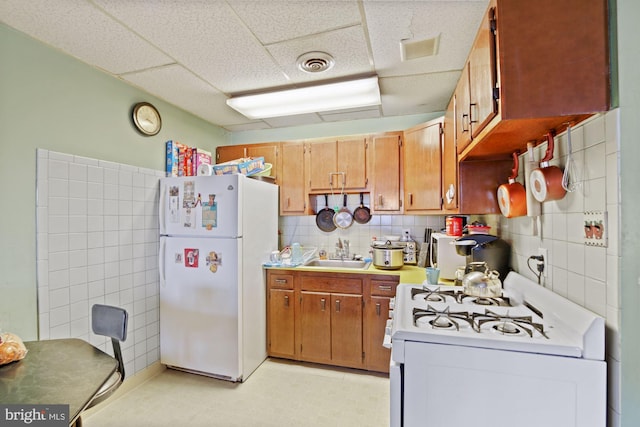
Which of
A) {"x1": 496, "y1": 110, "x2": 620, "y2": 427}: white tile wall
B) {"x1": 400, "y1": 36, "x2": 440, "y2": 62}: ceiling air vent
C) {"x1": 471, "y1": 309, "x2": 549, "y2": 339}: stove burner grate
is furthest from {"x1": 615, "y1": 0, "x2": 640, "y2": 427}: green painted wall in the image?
→ {"x1": 400, "y1": 36, "x2": 440, "y2": 62}: ceiling air vent

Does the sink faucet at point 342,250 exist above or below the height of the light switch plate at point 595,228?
below

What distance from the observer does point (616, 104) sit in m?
0.95

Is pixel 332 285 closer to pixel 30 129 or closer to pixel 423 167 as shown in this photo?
pixel 423 167

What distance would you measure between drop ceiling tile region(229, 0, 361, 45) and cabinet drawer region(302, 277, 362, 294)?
1.83m

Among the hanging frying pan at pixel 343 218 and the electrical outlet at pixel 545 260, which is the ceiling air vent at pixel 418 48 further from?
the hanging frying pan at pixel 343 218

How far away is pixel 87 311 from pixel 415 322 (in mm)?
2128

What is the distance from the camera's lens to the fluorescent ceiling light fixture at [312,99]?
7.14 feet

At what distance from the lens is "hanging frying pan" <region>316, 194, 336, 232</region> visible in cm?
313

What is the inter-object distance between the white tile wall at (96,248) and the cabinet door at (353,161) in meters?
1.66

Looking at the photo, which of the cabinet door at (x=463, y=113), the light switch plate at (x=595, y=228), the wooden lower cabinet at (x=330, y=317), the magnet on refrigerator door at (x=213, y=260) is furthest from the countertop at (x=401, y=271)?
the light switch plate at (x=595, y=228)

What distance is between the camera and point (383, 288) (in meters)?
2.41

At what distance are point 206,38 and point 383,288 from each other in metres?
2.14

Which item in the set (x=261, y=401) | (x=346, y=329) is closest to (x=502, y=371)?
(x=346, y=329)

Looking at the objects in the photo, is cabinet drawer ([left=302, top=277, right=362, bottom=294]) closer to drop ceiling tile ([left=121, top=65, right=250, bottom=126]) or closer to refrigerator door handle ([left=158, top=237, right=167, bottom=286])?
refrigerator door handle ([left=158, top=237, right=167, bottom=286])
